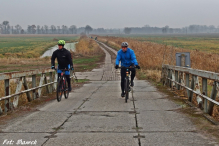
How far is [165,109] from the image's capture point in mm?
8219

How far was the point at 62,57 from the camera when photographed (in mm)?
10188

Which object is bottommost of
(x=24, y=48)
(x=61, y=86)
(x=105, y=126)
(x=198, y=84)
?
(x=105, y=126)

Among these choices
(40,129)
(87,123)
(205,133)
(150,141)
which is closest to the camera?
(150,141)

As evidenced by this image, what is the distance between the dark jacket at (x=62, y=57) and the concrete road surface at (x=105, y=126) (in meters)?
1.70

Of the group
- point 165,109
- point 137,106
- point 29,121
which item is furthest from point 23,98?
point 165,109

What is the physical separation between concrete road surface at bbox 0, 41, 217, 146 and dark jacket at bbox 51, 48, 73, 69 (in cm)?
170

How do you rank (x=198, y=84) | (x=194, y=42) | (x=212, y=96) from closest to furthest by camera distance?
(x=212, y=96) → (x=198, y=84) → (x=194, y=42)

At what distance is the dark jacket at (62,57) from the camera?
1014 cm

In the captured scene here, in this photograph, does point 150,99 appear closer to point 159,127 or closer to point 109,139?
point 159,127

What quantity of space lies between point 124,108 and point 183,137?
3.15m

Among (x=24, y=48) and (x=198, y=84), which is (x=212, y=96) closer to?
(x=198, y=84)

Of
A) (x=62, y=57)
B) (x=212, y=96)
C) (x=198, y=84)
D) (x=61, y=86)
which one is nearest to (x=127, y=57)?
(x=62, y=57)

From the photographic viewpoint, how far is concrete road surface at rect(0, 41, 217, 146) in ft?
17.1

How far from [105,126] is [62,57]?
4477mm
